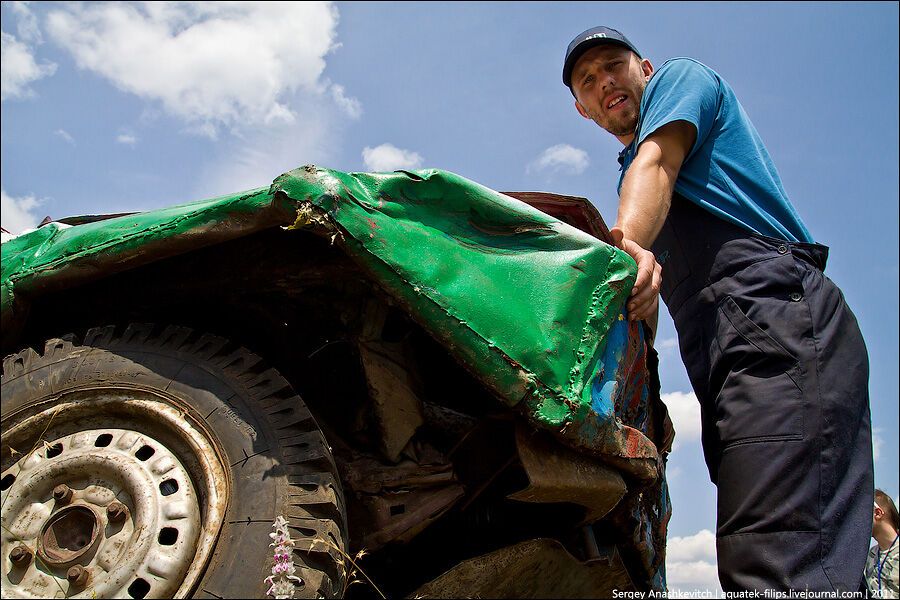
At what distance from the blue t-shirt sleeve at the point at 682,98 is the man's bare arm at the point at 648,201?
0.04 meters

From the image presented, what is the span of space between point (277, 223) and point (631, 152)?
1565mm

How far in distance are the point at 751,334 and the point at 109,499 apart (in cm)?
196

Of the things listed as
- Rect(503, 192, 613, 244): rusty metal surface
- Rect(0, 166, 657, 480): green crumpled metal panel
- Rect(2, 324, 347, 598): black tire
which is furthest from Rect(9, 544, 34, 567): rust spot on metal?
Rect(503, 192, 613, 244): rusty metal surface

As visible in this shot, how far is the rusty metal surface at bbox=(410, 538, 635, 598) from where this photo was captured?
2219 millimetres

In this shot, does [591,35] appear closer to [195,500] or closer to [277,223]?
[277,223]

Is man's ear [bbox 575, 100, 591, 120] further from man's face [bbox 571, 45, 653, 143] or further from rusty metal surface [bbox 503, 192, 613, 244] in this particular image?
rusty metal surface [bbox 503, 192, 613, 244]

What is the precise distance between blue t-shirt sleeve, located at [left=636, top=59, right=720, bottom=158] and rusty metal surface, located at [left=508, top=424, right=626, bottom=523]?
1.17m

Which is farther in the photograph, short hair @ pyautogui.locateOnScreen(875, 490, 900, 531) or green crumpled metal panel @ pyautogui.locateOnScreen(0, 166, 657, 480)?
short hair @ pyautogui.locateOnScreen(875, 490, 900, 531)

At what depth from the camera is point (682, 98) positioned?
2523 millimetres

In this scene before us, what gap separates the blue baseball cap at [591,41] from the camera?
116 inches

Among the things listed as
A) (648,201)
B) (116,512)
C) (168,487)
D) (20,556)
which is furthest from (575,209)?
(20,556)

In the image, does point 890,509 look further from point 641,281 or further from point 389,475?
point 389,475

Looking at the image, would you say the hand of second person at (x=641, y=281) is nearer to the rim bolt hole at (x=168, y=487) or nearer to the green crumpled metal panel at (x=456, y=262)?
the green crumpled metal panel at (x=456, y=262)

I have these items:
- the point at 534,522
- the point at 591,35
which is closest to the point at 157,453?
the point at 534,522
